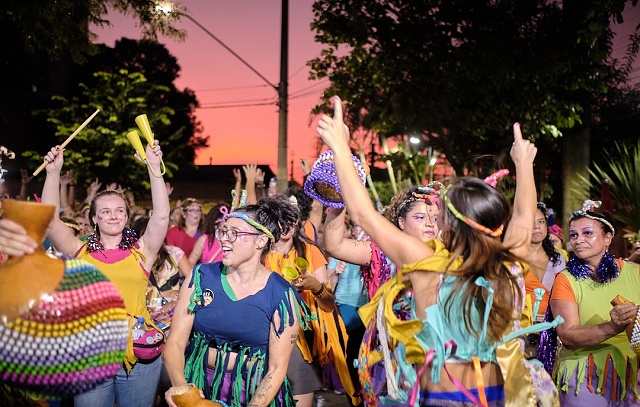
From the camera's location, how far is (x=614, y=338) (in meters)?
4.14

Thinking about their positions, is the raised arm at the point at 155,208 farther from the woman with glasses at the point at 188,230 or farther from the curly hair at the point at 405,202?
the woman with glasses at the point at 188,230

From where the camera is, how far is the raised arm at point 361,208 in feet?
8.10

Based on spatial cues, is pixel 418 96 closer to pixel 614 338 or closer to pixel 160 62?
pixel 614 338

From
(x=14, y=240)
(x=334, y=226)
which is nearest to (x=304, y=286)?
(x=334, y=226)

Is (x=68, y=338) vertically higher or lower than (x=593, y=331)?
higher

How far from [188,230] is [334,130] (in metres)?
6.84

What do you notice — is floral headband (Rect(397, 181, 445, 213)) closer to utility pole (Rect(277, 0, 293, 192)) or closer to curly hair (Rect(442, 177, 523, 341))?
curly hair (Rect(442, 177, 523, 341))

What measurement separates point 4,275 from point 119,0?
9215 mm

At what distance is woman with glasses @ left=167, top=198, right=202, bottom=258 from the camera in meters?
8.69

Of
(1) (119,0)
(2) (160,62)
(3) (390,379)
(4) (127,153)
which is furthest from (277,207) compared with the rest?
(2) (160,62)

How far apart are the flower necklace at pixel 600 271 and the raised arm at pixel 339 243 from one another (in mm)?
1484

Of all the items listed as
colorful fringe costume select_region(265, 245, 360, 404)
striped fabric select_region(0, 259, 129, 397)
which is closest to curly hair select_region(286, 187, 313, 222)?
colorful fringe costume select_region(265, 245, 360, 404)

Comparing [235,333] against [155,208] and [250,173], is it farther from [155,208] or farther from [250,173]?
[250,173]

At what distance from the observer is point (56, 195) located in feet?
12.6
